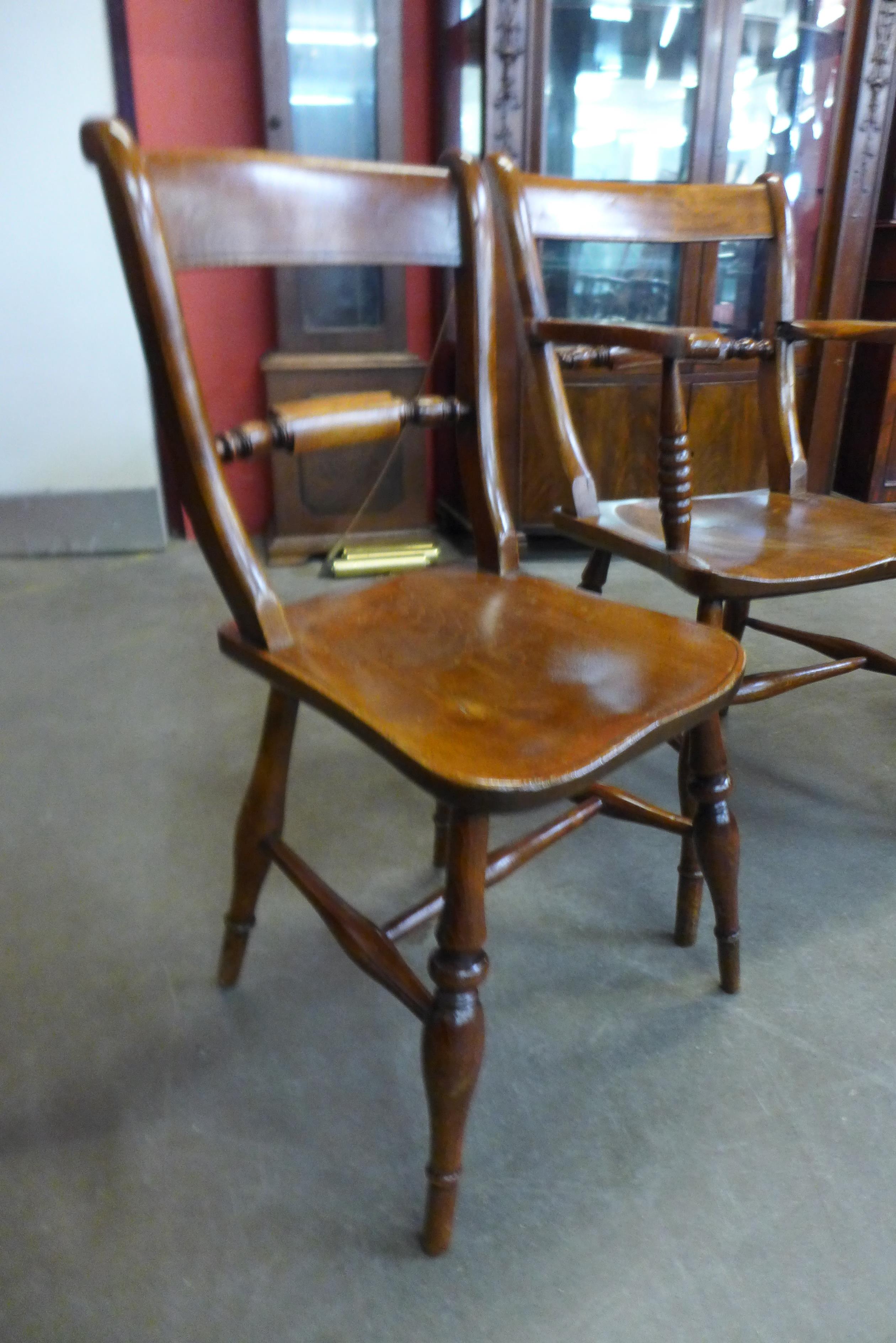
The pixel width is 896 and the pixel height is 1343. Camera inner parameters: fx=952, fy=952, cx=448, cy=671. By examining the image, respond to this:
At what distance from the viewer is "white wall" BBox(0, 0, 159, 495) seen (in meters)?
2.42

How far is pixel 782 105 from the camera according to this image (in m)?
2.57

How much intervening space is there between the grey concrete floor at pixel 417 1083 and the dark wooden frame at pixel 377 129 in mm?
1407

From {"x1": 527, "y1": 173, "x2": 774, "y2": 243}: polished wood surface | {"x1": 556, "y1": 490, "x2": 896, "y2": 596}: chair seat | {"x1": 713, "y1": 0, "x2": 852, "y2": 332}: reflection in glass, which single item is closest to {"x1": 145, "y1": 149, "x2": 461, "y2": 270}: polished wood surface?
{"x1": 527, "y1": 173, "x2": 774, "y2": 243}: polished wood surface

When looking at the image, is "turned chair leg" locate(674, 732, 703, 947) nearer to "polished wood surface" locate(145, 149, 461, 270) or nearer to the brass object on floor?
"polished wood surface" locate(145, 149, 461, 270)

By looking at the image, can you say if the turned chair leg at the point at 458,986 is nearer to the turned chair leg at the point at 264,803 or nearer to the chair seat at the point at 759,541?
the turned chair leg at the point at 264,803

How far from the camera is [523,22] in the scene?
2207 millimetres

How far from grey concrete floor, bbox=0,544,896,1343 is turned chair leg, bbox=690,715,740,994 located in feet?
0.46

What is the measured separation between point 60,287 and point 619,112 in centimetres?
156

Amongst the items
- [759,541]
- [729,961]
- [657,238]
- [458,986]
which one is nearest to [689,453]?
[759,541]

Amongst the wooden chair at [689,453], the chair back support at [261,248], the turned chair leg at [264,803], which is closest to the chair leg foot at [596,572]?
the wooden chair at [689,453]

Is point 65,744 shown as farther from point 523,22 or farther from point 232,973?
point 523,22

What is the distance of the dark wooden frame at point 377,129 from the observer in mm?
2346

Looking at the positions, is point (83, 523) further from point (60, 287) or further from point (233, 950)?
point (233, 950)

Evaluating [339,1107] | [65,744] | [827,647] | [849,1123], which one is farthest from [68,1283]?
[827,647]
